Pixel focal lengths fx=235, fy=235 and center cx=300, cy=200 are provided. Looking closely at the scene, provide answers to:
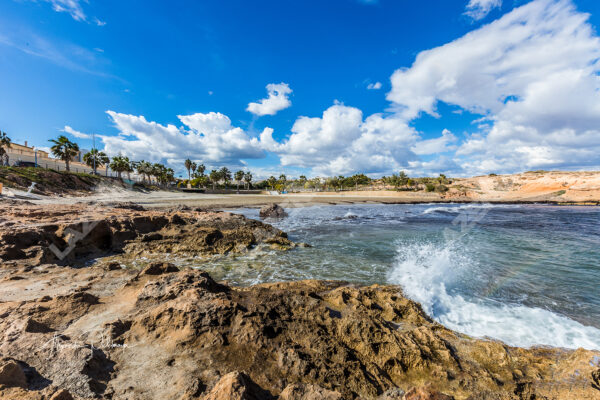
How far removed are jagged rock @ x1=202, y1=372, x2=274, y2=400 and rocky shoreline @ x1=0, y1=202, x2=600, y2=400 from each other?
0.01 m

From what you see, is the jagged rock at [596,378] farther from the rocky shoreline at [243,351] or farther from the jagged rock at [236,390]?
the jagged rock at [236,390]

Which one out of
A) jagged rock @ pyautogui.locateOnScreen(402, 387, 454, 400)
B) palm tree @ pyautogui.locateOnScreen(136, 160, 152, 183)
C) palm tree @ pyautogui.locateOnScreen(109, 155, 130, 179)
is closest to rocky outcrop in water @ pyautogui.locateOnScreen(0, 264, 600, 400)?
jagged rock @ pyautogui.locateOnScreen(402, 387, 454, 400)

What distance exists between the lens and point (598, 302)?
636 cm

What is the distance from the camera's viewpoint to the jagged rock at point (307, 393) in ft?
→ 8.29

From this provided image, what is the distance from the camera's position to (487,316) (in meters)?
5.66

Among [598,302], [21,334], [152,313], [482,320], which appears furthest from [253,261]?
[598,302]

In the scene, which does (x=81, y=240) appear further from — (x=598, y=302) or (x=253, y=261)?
(x=598, y=302)

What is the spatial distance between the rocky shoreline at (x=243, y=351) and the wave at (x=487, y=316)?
2.01 feet

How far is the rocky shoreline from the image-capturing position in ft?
8.84

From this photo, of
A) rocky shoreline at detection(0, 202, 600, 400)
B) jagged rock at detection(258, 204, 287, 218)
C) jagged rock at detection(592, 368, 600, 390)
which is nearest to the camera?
rocky shoreline at detection(0, 202, 600, 400)

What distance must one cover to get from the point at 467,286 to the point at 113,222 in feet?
47.8

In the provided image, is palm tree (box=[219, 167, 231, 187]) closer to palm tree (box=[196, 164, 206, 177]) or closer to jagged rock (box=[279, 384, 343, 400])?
Result: palm tree (box=[196, 164, 206, 177])

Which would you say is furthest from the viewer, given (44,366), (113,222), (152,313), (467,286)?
(113,222)

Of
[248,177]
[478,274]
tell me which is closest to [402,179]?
[248,177]
